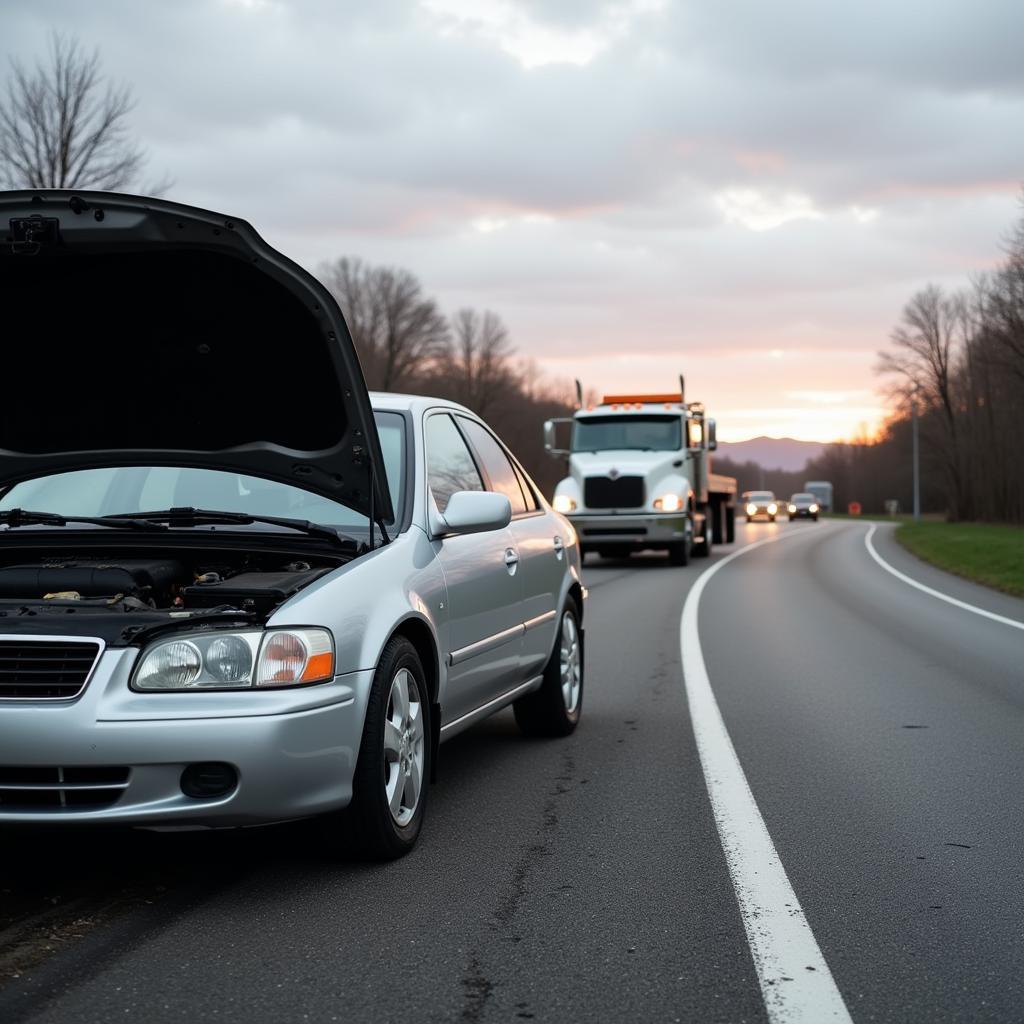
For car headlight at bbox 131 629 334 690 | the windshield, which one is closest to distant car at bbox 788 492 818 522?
the windshield

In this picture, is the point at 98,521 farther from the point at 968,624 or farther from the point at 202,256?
the point at 968,624

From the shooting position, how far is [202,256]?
4.78m

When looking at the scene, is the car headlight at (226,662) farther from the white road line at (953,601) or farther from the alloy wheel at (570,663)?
the white road line at (953,601)

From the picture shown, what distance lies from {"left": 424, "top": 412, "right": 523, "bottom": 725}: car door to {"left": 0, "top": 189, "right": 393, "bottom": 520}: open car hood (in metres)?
0.51

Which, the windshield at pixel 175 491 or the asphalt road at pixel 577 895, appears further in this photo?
the windshield at pixel 175 491

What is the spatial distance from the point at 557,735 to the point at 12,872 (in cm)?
324

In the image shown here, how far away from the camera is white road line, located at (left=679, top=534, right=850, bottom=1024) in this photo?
3.38 m

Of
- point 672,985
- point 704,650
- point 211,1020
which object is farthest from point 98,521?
point 704,650

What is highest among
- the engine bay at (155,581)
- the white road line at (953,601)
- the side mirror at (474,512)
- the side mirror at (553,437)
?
the side mirror at (553,437)

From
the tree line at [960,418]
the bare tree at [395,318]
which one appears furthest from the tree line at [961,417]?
the bare tree at [395,318]

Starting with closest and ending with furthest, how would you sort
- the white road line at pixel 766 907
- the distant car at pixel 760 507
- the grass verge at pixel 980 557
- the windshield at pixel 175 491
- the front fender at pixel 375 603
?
the white road line at pixel 766 907, the front fender at pixel 375 603, the windshield at pixel 175 491, the grass verge at pixel 980 557, the distant car at pixel 760 507

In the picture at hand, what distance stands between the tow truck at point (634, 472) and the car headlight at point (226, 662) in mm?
19060

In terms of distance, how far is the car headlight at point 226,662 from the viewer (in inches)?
161

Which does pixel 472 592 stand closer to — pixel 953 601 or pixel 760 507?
pixel 953 601
